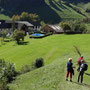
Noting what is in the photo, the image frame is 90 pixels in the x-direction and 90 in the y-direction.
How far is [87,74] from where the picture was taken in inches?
1176

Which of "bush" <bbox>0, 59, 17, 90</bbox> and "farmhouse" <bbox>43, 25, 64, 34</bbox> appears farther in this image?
"farmhouse" <bbox>43, 25, 64, 34</bbox>

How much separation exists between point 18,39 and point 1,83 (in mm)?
60327

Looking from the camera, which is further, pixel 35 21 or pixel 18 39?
pixel 35 21

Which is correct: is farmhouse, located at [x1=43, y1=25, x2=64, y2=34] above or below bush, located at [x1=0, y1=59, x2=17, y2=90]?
above

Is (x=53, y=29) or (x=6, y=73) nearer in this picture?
(x=6, y=73)

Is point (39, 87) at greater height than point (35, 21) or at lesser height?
lesser

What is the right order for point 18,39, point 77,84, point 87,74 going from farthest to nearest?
1. point 18,39
2. point 87,74
3. point 77,84

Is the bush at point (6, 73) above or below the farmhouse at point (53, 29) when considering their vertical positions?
below

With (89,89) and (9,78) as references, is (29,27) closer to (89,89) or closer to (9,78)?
(9,78)

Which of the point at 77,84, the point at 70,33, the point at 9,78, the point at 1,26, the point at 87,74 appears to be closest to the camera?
the point at 77,84

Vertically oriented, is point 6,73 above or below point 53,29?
below

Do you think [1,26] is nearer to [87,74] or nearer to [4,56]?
[4,56]

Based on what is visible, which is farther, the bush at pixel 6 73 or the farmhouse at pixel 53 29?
the farmhouse at pixel 53 29

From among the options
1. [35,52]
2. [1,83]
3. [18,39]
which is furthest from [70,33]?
[1,83]
